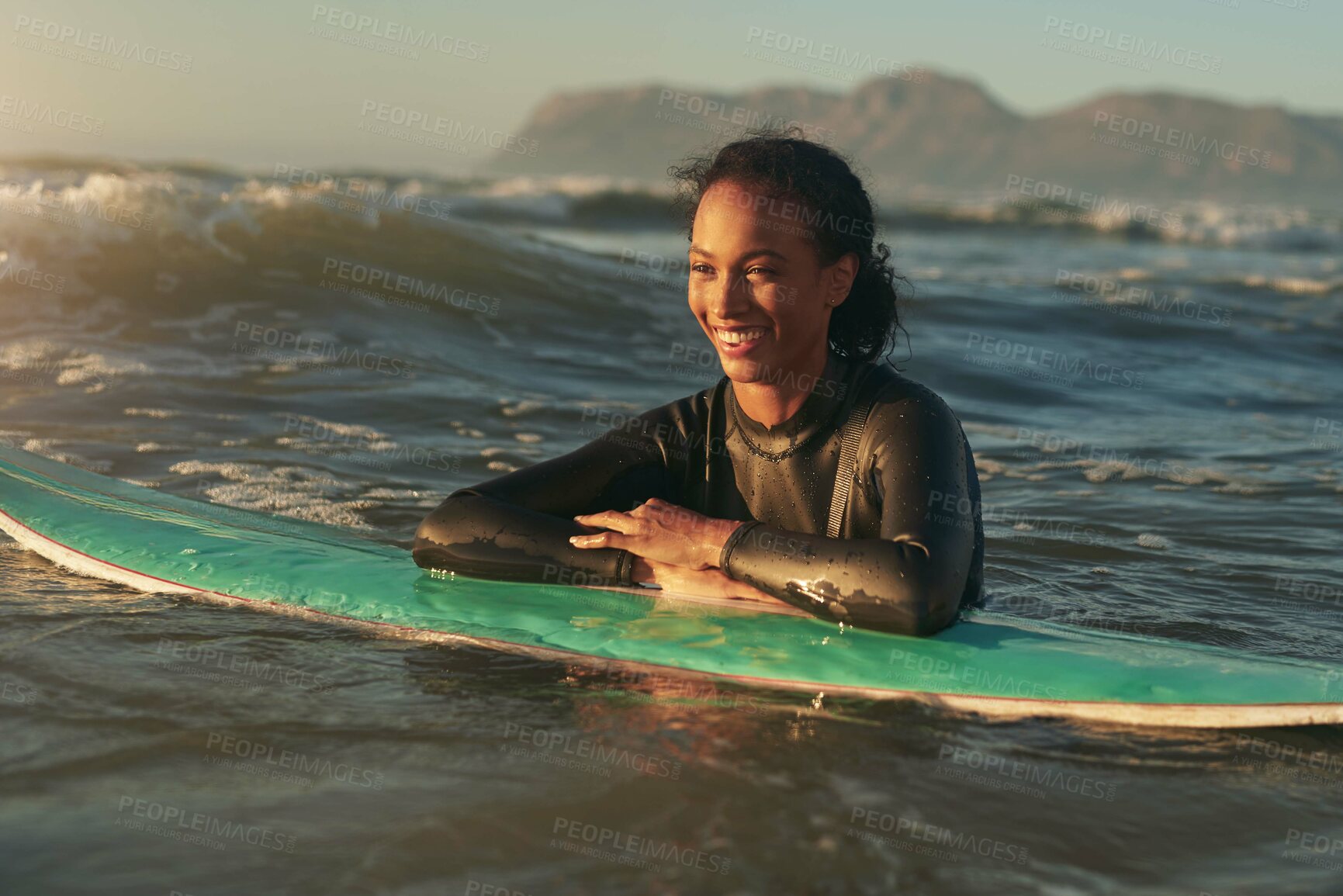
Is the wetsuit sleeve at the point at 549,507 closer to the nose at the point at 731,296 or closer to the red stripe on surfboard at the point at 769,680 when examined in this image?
the red stripe on surfboard at the point at 769,680

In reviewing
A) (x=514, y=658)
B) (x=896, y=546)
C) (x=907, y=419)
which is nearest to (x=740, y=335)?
(x=907, y=419)

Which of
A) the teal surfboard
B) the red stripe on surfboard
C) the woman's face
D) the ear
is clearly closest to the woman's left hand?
the teal surfboard

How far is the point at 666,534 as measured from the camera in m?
3.35

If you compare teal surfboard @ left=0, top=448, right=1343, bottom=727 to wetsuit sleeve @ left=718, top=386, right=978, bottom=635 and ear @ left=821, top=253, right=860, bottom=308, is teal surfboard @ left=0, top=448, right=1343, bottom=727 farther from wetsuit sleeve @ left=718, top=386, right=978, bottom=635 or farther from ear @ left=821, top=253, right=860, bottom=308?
ear @ left=821, top=253, right=860, bottom=308

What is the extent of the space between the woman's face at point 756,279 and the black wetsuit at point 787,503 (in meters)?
0.19

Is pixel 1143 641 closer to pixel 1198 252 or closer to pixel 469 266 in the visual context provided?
pixel 469 266

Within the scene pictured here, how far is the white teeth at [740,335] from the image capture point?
3.21 m

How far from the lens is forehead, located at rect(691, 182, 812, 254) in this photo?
3.14 meters

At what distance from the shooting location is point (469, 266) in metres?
12.4

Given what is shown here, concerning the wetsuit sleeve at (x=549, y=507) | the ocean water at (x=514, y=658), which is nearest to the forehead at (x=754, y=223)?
the wetsuit sleeve at (x=549, y=507)

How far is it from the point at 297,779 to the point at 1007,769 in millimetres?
1526

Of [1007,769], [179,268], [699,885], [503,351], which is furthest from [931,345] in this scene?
[699,885]

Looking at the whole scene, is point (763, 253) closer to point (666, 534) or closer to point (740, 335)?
point (740, 335)

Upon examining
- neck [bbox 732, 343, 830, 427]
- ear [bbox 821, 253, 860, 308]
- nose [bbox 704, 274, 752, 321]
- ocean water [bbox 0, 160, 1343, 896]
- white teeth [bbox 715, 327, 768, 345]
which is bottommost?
ocean water [bbox 0, 160, 1343, 896]
